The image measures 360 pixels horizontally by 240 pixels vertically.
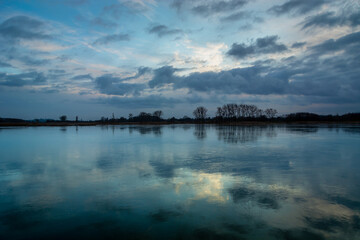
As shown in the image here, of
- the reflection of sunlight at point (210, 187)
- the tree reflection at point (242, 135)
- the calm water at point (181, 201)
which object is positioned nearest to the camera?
the calm water at point (181, 201)

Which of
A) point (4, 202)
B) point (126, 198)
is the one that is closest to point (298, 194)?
point (126, 198)

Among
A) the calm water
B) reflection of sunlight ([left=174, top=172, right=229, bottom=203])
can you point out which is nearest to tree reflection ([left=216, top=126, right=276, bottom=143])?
the calm water

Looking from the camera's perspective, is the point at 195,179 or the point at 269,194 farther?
the point at 195,179

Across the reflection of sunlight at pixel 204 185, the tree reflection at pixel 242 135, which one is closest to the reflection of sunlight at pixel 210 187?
the reflection of sunlight at pixel 204 185

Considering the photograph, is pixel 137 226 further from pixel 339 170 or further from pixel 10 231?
pixel 339 170

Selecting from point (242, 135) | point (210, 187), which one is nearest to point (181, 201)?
point (210, 187)

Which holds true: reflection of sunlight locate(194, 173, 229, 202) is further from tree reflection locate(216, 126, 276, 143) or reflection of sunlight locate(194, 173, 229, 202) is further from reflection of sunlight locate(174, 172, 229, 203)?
tree reflection locate(216, 126, 276, 143)

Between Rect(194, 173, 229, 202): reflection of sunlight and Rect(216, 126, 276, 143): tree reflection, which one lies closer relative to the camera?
Rect(194, 173, 229, 202): reflection of sunlight

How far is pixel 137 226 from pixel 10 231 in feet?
7.71

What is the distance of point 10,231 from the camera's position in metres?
4.34

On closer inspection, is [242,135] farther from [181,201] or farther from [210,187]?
[181,201]

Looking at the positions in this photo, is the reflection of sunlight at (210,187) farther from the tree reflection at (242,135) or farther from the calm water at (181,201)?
the tree reflection at (242,135)

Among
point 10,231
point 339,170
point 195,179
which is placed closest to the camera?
point 10,231

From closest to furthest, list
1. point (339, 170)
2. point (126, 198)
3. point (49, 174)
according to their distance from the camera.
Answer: point (126, 198) < point (49, 174) < point (339, 170)
